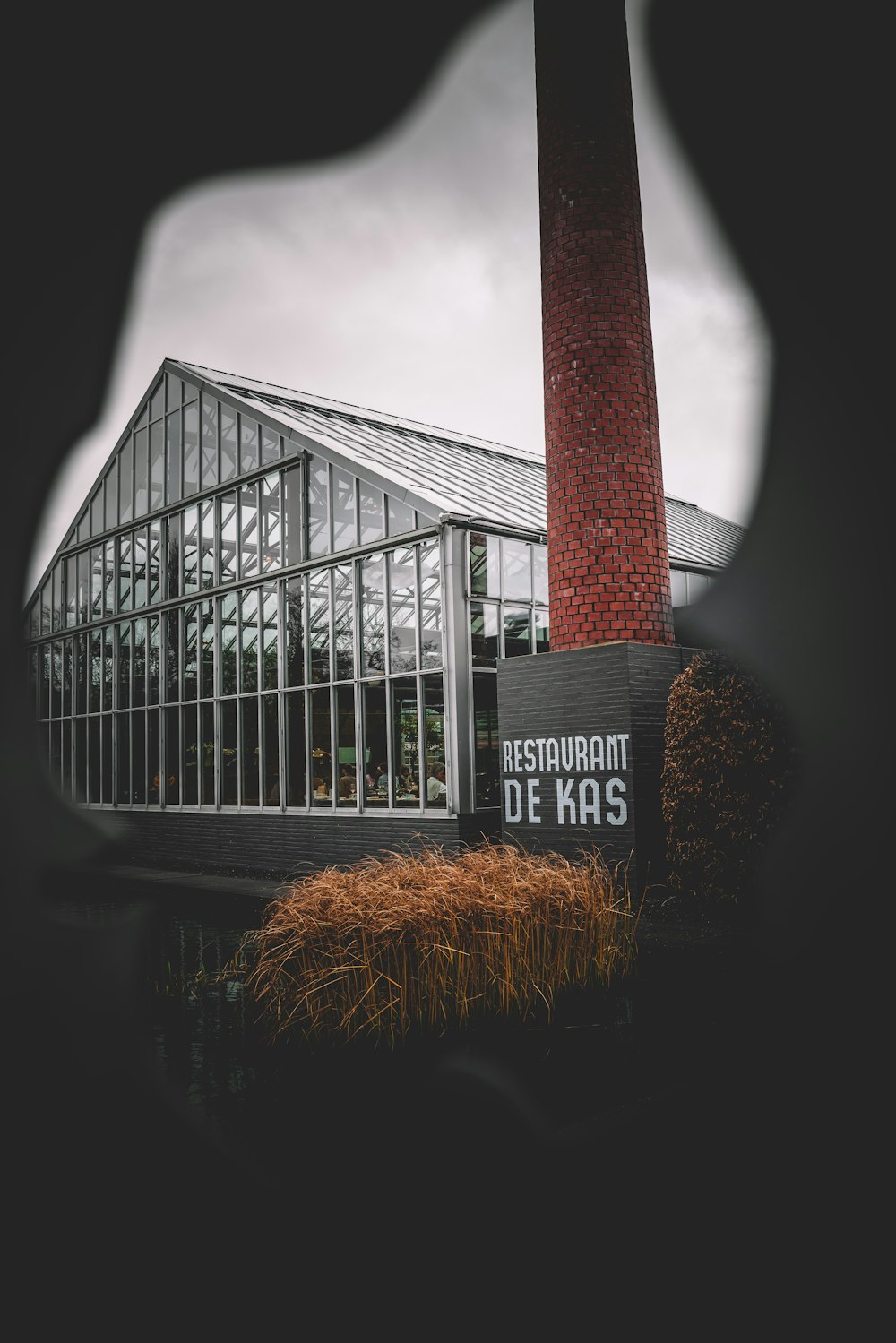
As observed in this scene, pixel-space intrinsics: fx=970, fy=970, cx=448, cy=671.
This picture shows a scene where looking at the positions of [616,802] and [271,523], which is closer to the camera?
[616,802]

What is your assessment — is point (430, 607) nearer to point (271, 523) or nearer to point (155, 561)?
point (271, 523)

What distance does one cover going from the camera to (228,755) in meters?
15.4

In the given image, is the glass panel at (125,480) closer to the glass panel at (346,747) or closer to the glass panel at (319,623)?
the glass panel at (319,623)

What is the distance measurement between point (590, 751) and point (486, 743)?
2.55 meters

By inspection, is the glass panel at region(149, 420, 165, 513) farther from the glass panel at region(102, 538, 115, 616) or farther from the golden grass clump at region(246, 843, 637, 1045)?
the golden grass clump at region(246, 843, 637, 1045)

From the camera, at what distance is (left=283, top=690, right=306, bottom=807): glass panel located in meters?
14.0

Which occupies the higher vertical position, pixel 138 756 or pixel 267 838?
pixel 138 756

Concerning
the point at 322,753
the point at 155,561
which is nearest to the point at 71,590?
the point at 155,561

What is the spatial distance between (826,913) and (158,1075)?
17.4 ft

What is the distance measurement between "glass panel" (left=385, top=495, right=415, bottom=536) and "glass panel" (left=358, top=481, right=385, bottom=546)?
18 cm

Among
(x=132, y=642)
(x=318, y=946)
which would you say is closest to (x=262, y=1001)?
(x=318, y=946)

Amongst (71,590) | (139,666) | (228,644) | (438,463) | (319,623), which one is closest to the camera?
(319,623)

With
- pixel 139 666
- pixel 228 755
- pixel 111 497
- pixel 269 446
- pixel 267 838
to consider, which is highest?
pixel 111 497

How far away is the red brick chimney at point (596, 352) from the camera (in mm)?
10172
